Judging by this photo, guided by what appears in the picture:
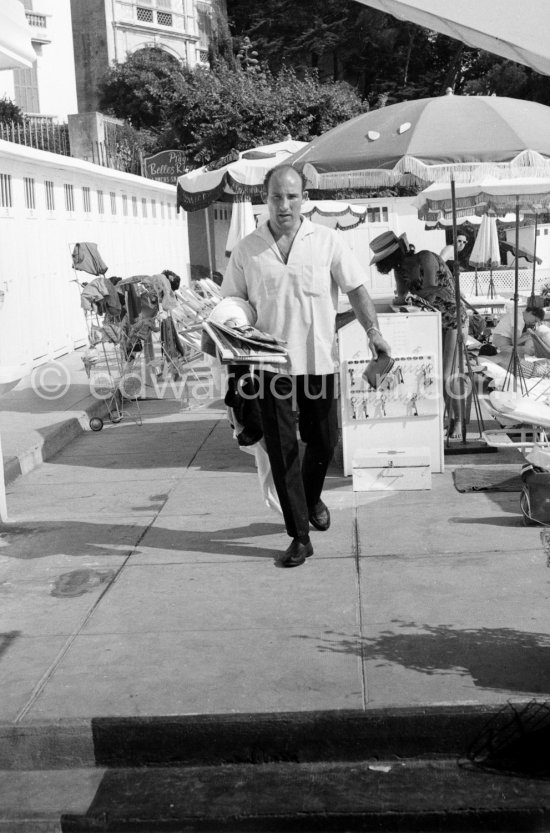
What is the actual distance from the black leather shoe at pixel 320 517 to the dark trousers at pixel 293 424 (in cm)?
55

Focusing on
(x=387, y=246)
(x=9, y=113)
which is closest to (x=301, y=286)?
(x=387, y=246)

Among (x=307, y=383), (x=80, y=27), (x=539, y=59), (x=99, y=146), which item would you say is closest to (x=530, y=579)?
(x=307, y=383)

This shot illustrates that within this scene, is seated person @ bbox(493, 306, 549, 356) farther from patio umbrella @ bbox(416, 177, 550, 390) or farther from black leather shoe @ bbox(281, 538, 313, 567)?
black leather shoe @ bbox(281, 538, 313, 567)

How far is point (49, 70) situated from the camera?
45781mm

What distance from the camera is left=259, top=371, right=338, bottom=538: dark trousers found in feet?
19.0

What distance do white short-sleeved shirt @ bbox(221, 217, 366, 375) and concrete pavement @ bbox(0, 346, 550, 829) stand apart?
1143 millimetres

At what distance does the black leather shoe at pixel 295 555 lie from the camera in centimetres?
594

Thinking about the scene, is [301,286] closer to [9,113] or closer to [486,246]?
[486,246]

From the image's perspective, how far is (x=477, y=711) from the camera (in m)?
4.08

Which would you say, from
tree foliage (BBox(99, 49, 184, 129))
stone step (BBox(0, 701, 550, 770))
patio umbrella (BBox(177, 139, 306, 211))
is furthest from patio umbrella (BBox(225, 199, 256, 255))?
tree foliage (BBox(99, 49, 184, 129))

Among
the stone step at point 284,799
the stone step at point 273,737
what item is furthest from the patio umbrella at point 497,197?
the stone step at point 284,799

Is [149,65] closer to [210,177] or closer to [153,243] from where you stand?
[153,243]

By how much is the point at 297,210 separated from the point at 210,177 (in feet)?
27.3

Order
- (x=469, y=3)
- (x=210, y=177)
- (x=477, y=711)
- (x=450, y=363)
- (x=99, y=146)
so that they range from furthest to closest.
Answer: (x=99, y=146) → (x=210, y=177) → (x=450, y=363) → (x=477, y=711) → (x=469, y=3)
